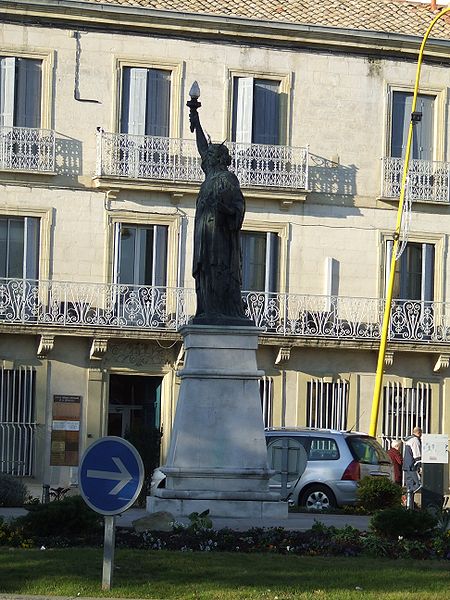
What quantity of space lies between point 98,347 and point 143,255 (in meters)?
2.46

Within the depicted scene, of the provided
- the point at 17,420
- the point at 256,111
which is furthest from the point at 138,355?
the point at 256,111

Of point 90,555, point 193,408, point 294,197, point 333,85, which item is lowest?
point 90,555

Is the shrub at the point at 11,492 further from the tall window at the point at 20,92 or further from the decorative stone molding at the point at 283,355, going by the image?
the tall window at the point at 20,92

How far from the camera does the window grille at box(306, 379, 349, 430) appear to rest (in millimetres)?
39281

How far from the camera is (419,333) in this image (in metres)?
39.6

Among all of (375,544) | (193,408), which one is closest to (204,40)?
(193,408)

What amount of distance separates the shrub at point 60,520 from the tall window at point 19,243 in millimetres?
19174

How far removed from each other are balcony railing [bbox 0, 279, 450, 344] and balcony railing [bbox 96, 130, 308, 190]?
2.51m

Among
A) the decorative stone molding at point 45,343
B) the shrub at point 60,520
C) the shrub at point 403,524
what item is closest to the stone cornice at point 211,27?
the decorative stone molding at point 45,343

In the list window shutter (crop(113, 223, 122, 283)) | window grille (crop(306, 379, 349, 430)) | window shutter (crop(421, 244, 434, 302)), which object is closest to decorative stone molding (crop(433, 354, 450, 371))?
window shutter (crop(421, 244, 434, 302))

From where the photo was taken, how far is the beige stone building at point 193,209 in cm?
3762

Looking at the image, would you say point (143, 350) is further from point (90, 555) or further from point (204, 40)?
point (90, 555)

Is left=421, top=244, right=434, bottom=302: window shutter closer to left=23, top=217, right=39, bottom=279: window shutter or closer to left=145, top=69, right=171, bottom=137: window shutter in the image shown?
left=145, top=69, right=171, bottom=137: window shutter

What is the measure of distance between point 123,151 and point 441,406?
374 inches
